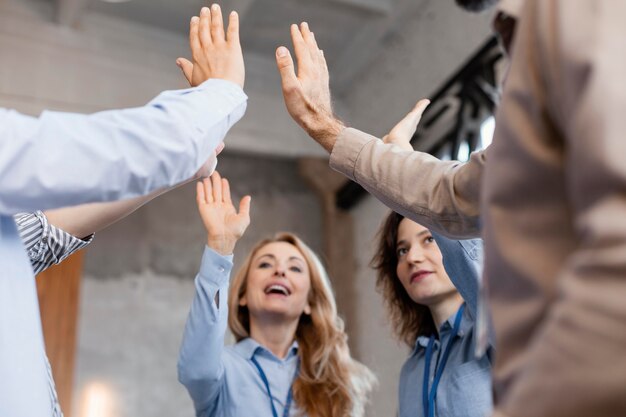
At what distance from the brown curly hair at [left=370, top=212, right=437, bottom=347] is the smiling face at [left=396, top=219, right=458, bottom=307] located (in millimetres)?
40

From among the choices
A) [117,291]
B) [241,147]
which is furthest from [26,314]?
[241,147]

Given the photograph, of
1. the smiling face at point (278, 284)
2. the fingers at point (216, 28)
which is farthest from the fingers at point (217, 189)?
the fingers at point (216, 28)

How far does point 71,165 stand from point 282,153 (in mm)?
5030

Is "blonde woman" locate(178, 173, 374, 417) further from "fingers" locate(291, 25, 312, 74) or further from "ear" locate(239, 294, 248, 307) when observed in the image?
"fingers" locate(291, 25, 312, 74)

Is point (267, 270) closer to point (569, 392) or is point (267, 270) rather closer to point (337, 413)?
point (337, 413)

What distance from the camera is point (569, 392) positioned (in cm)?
63

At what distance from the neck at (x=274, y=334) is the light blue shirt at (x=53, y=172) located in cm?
159

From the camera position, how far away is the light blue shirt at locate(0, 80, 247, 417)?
1011 mm

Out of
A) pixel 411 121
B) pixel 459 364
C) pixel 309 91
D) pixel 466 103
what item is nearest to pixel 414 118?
pixel 411 121

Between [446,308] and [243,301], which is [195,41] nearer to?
[446,308]

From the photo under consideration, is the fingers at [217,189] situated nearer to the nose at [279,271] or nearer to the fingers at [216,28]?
the nose at [279,271]

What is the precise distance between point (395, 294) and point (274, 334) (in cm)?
46

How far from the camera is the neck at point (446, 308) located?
7.50ft

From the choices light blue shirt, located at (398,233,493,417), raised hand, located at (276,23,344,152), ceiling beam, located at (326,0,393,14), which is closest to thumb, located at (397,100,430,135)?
raised hand, located at (276,23,344,152)
